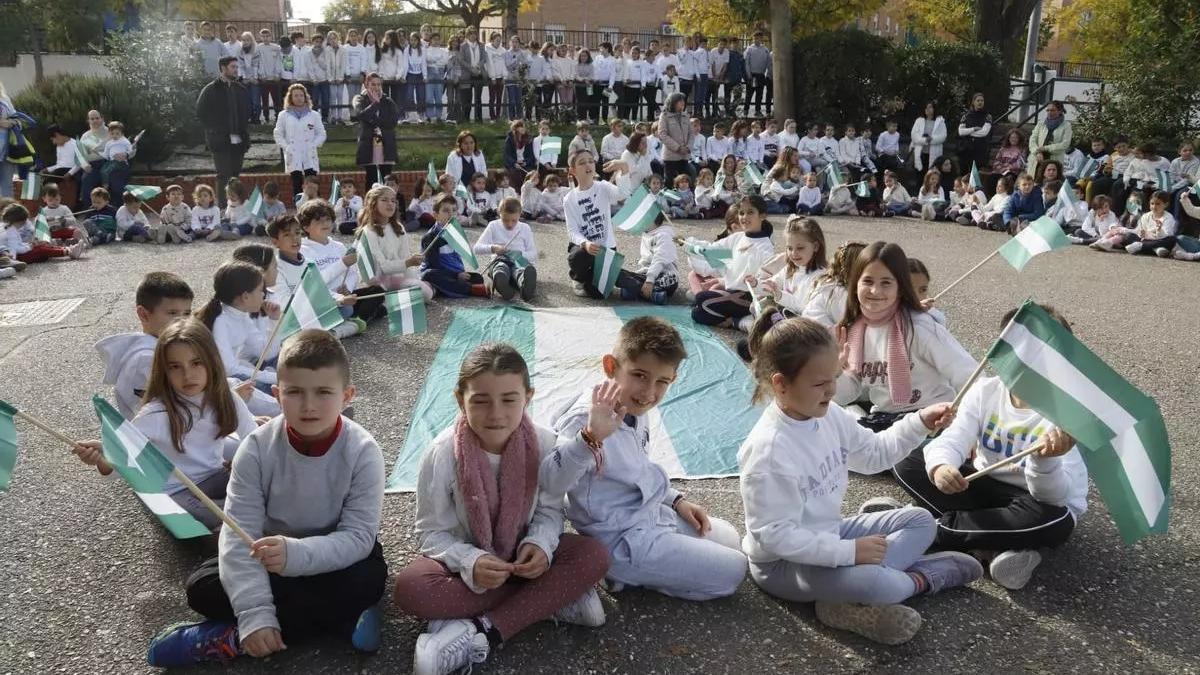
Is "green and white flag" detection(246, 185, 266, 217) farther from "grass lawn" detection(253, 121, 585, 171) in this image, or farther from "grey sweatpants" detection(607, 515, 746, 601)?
"grey sweatpants" detection(607, 515, 746, 601)

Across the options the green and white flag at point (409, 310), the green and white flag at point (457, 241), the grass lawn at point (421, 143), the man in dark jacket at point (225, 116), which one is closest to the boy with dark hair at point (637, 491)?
the green and white flag at point (409, 310)

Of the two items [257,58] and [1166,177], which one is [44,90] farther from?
[1166,177]

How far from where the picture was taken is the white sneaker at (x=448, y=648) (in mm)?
2580

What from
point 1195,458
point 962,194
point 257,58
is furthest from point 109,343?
point 257,58

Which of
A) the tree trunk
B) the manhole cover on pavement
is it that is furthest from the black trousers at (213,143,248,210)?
the tree trunk

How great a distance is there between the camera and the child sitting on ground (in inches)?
291

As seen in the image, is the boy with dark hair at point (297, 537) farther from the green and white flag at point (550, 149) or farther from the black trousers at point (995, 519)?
the green and white flag at point (550, 149)

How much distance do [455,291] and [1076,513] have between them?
513 centimetres

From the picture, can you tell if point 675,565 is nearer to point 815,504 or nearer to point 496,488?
point 815,504

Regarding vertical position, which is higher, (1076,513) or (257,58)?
(257,58)

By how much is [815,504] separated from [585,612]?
80 centimetres

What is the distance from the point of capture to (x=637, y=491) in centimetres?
304

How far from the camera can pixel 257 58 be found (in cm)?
1524

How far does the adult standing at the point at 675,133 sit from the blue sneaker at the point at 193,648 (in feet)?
40.3
